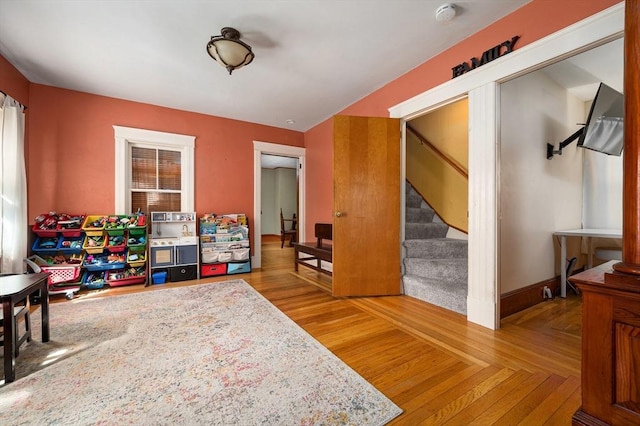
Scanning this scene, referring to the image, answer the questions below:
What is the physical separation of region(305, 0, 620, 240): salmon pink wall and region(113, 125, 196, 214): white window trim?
2295mm

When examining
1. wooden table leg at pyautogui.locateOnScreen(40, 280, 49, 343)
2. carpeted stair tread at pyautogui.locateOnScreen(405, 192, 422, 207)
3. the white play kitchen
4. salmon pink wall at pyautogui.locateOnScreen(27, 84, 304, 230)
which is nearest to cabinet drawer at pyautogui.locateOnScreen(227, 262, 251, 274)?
the white play kitchen

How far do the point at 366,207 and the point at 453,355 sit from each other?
5.49ft

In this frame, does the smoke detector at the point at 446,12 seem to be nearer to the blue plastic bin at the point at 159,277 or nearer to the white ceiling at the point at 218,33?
the white ceiling at the point at 218,33

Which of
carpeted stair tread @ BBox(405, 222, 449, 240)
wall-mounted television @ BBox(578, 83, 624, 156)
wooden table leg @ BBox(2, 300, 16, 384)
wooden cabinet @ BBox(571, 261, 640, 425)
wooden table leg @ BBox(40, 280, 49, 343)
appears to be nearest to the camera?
wooden cabinet @ BBox(571, 261, 640, 425)

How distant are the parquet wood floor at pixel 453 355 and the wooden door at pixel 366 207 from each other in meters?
0.26

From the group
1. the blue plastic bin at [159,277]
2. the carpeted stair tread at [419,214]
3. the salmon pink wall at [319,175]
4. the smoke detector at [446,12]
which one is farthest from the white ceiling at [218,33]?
the blue plastic bin at [159,277]

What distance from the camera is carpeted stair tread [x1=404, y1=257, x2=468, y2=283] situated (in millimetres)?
2832

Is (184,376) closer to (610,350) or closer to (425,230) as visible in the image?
(610,350)

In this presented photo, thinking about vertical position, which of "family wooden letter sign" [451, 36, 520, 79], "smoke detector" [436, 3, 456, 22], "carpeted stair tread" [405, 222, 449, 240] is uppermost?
"smoke detector" [436, 3, 456, 22]

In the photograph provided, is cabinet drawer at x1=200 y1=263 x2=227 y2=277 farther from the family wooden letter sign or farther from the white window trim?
the family wooden letter sign

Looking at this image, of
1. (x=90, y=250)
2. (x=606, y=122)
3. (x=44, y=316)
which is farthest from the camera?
(x=90, y=250)

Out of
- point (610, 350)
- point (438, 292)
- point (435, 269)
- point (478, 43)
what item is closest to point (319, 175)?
point (435, 269)

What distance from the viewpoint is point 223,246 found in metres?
4.02

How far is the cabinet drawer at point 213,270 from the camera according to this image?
3896 millimetres
